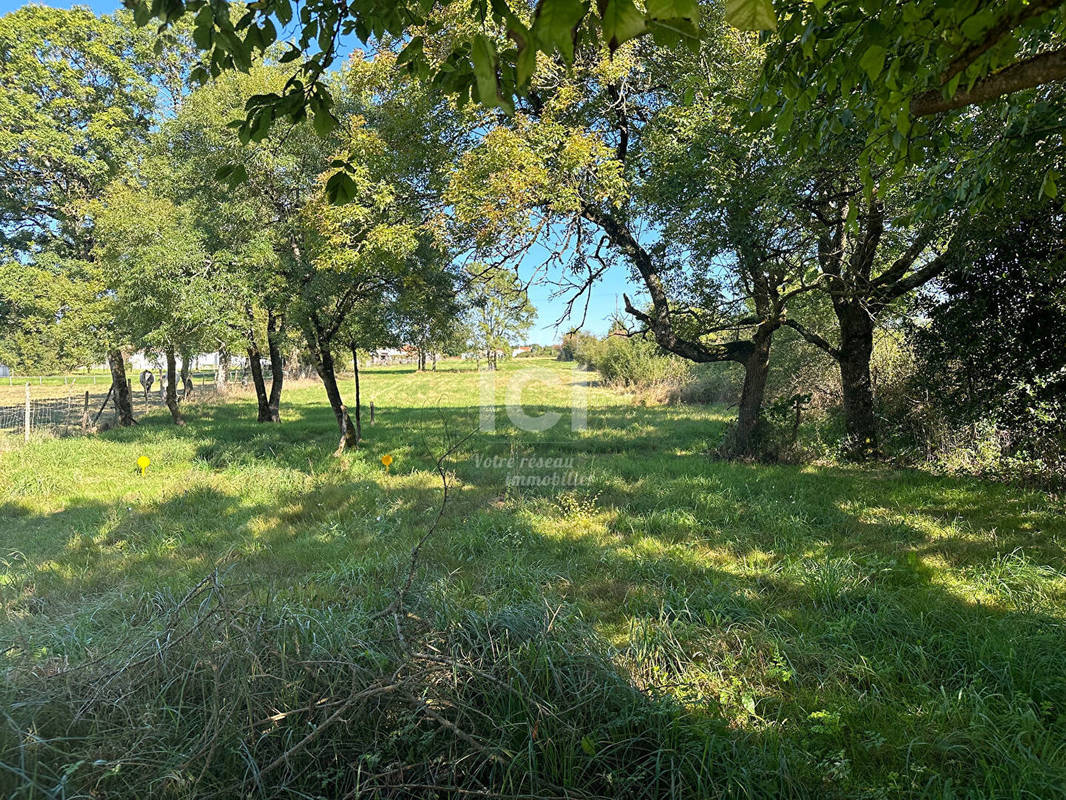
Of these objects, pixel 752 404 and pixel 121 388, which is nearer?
pixel 752 404

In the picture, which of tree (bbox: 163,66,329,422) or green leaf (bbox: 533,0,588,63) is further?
tree (bbox: 163,66,329,422)

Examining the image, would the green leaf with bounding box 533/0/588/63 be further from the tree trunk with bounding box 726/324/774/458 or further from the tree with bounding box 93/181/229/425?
the tree with bounding box 93/181/229/425

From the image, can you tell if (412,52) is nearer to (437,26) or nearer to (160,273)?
(437,26)

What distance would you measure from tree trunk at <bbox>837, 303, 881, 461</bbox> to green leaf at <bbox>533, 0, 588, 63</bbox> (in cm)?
774

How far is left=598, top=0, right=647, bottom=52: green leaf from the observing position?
777mm

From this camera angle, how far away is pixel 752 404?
7.77 metres

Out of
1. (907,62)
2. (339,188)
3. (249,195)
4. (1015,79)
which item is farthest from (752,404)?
(249,195)

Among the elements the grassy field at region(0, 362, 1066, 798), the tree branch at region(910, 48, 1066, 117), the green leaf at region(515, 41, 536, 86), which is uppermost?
the tree branch at region(910, 48, 1066, 117)

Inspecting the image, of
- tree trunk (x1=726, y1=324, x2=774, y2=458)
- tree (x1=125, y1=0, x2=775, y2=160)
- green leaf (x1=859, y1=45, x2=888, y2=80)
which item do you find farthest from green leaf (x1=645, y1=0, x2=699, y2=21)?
tree trunk (x1=726, y1=324, x2=774, y2=458)

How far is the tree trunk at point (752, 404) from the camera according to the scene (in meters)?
7.54

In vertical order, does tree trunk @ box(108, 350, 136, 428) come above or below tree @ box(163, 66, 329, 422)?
below

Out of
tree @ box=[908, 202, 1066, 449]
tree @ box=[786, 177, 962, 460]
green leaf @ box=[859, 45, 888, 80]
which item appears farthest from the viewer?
tree @ box=[786, 177, 962, 460]

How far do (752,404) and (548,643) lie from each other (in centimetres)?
661

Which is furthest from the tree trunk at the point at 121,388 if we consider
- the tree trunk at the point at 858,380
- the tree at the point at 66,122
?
the tree trunk at the point at 858,380
